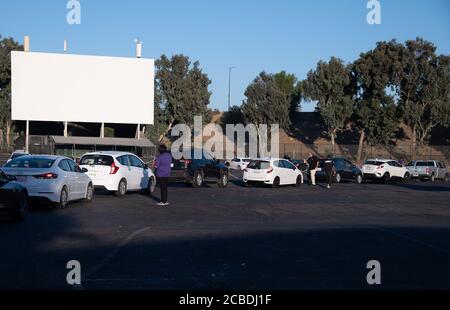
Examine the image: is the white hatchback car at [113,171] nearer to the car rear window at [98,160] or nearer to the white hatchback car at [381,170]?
the car rear window at [98,160]

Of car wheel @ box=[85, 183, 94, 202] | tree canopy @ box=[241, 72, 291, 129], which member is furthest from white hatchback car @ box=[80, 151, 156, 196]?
tree canopy @ box=[241, 72, 291, 129]

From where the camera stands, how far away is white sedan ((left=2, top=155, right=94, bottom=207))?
16.9m

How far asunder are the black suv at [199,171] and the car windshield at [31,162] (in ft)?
35.3

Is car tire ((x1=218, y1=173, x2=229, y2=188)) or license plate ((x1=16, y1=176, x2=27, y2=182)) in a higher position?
license plate ((x1=16, y1=176, x2=27, y2=182))

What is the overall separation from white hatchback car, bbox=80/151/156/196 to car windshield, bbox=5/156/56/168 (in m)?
3.20

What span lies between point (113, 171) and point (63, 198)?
4.15 m

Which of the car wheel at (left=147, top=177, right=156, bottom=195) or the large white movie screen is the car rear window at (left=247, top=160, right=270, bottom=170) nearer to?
the car wheel at (left=147, top=177, right=156, bottom=195)

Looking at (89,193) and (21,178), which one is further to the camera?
(89,193)

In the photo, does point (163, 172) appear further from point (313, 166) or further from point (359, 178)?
point (359, 178)

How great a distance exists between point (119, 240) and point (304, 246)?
3393 millimetres

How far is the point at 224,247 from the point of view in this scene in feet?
36.7

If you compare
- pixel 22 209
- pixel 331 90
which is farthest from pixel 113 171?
pixel 331 90
